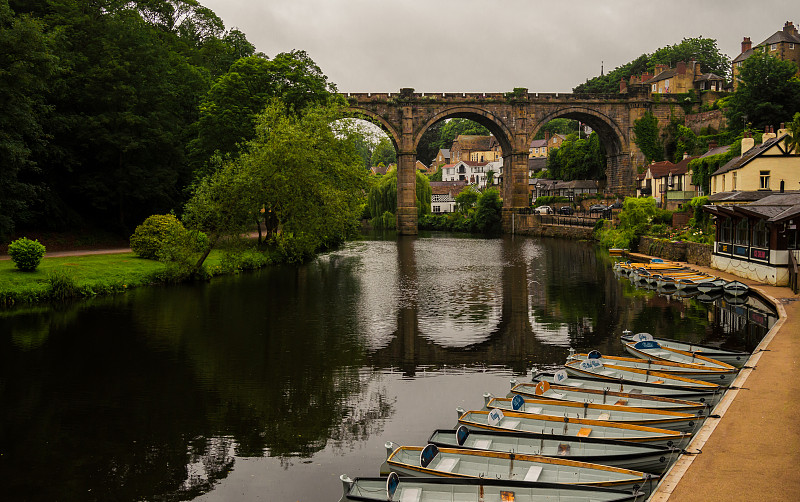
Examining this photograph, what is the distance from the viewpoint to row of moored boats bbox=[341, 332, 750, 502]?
28.4 feet

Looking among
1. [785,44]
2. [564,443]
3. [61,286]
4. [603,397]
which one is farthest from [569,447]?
[785,44]

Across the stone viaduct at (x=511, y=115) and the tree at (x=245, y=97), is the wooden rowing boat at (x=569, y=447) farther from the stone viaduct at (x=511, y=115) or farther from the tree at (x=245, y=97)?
the stone viaduct at (x=511, y=115)

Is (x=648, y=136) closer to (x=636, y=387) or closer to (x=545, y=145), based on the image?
(x=545, y=145)

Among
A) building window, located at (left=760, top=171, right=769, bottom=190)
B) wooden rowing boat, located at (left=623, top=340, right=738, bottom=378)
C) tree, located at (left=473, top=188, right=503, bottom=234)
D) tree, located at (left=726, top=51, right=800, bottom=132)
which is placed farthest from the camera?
tree, located at (left=473, top=188, right=503, bottom=234)

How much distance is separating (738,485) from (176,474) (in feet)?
28.1

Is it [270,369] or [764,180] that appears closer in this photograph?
[270,369]

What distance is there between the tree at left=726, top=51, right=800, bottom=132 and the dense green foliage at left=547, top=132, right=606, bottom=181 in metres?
27.4

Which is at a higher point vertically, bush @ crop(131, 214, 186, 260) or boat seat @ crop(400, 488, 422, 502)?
bush @ crop(131, 214, 186, 260)

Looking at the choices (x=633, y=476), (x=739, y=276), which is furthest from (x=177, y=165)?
(x=633, y=476)

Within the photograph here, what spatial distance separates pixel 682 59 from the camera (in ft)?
368

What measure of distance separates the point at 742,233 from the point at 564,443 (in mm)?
26683

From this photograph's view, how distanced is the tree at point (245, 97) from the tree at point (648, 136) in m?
44.2

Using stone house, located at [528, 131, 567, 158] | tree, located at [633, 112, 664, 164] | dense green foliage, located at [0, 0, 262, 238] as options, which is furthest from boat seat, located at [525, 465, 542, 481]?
stone house, located at [528, 131, 567, 158]

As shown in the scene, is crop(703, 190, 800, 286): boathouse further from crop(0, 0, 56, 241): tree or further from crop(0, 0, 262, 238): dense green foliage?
crop(0, 0, 262, 238): dense green foliage
